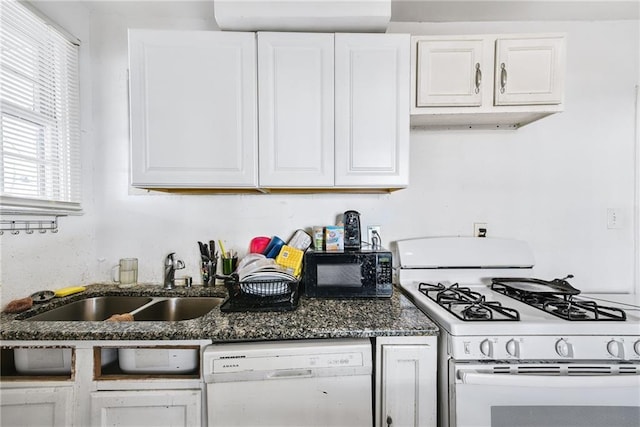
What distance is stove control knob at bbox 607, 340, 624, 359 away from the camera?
1023mm

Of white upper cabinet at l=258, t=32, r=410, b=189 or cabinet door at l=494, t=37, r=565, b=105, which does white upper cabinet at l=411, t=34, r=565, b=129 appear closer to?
cabinet door at l=494, t=37, r=565, b=105

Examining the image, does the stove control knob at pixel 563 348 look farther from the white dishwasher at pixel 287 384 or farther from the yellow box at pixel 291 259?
the yellow box at pixel 291 259

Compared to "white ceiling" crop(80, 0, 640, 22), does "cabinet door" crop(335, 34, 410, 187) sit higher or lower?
lower

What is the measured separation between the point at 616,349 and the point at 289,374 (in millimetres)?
1146

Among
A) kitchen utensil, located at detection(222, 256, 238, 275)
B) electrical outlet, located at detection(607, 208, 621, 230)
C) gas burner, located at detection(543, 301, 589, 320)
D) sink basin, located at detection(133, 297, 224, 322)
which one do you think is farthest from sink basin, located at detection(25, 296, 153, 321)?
electrical outlet, located at detection(607, 208, 621, 230)

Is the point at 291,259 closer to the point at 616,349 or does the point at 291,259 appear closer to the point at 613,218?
the point at 616,349

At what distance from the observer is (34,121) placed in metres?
1.38

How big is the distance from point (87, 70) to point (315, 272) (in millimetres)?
1709

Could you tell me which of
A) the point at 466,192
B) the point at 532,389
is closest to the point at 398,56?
the point at 466,192

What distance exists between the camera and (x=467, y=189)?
1.74 m

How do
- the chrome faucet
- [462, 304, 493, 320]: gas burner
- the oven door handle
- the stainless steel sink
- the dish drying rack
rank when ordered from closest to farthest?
the oven door handle
[462, 304, 493, 320]: gas burner
the dish drying rack
the stainless steel sink
the chrome faucet

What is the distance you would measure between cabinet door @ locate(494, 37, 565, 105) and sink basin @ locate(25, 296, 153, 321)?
6.97ft

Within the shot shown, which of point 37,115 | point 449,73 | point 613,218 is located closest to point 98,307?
point 37,115

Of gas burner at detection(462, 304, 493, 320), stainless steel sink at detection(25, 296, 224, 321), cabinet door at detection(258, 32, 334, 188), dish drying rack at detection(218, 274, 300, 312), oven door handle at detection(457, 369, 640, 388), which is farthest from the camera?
stainless steel sink at detection(25, 296, 224, 321)
